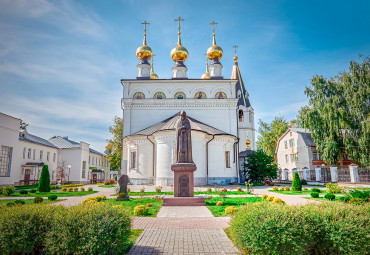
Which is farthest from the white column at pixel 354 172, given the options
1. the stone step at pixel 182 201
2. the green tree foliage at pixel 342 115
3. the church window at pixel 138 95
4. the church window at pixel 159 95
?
the church window at pixel 138 95

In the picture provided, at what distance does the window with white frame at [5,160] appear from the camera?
Answer: 78.1ft

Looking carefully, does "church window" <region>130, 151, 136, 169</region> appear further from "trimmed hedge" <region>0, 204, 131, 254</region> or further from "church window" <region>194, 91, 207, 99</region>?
"trimmed hedge" <region>0, 204, 131, 254</region>

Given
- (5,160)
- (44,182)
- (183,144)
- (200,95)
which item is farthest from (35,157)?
(183,144)

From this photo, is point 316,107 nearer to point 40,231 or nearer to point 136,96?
point 136,96

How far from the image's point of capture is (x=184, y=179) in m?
12.1

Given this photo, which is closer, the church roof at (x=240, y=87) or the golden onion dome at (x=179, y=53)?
the golden onion dome at (x=179, y=53)

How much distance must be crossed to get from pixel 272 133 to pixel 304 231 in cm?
5025

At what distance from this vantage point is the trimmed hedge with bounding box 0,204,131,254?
437 centimetres

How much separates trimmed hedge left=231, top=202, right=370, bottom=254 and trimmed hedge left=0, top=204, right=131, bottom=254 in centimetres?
254

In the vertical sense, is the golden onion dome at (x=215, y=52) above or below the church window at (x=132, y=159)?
above

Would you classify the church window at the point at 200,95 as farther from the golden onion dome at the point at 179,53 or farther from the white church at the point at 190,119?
the golden onion dome at the point at 179,53

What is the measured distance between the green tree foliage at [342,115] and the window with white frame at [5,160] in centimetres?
3423

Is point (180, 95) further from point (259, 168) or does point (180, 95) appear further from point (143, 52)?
point (259, 168)

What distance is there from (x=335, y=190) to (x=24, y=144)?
33.1 meters
